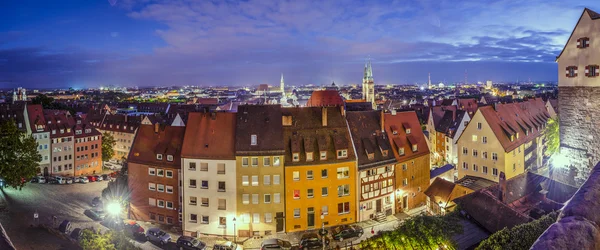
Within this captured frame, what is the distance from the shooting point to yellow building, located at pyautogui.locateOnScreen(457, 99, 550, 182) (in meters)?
41.6

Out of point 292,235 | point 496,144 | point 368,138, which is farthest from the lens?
point 496,144

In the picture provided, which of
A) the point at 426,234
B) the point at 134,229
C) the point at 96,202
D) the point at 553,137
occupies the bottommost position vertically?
the point at 134,229

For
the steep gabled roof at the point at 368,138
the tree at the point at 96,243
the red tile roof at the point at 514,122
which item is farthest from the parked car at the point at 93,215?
the red tile roof at the point at 514,122

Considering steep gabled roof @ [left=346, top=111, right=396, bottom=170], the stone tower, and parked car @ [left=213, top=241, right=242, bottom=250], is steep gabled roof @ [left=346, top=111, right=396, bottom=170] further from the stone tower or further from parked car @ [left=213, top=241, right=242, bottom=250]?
the stone tower

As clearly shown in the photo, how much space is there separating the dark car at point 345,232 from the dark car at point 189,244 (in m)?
11.1

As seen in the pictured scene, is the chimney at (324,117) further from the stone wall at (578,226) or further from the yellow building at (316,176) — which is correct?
the stone wall at (578,226)

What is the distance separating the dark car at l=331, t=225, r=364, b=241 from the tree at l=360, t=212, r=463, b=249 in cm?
925

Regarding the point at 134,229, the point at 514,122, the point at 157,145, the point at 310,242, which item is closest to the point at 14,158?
the point at 157,145

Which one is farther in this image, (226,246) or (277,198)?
(277,198)

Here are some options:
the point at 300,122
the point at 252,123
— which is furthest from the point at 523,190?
the point at 252,123

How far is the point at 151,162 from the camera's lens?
128 feet

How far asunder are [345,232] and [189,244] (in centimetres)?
1310

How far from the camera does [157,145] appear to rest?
130 ft

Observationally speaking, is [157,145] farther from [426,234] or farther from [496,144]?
[496,144]
